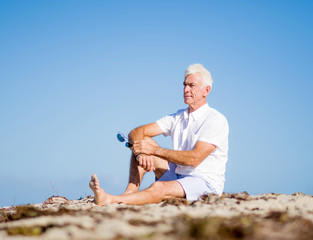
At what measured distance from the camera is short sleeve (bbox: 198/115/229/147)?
5.96 m

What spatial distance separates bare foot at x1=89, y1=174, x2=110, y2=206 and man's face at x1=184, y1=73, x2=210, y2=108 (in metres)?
2.13

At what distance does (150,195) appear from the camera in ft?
18.7

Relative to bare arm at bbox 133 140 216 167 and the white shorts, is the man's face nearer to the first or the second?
bare arm at bbox 133 140 216 167

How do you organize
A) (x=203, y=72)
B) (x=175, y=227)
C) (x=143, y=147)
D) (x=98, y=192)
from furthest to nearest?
(x=203, y=72) → (x=143, y=147) → (x=98, y=192) → (x=175, y=227)

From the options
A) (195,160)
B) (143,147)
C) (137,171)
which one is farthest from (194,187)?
(137,171)

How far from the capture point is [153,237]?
8.81 ft

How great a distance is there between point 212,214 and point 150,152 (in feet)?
7.87

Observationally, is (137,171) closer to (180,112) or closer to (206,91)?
(180,112)

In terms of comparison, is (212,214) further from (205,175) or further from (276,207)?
(205,175)

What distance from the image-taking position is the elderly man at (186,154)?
5.78 m

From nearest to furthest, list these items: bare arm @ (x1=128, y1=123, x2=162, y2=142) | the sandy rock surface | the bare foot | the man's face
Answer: the sandy rock surface < the bare foot < the man's face < bare arm @ (x1=128, y1=123, x2=162, y2=142)

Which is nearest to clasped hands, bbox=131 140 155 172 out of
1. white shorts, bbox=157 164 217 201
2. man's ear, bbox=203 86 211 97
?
white shorts, bbox=157 164 217 201

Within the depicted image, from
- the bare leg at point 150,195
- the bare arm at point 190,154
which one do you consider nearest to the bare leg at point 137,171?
the bare arm at point 190,154

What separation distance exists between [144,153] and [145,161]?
146mm
